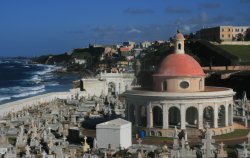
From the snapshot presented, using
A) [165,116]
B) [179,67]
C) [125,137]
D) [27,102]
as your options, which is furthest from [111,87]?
[125,137]

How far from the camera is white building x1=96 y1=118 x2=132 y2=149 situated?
26.3 meters

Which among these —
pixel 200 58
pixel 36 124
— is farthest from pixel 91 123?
pixel 200 58

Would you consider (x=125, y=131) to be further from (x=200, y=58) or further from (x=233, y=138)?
(x=200, y=58)

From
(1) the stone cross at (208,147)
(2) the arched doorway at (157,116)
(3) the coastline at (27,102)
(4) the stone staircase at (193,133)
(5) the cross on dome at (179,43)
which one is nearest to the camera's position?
(1) the stone cross at (208,147)

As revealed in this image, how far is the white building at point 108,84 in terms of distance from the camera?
58.2 meters

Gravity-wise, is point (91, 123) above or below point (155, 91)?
below

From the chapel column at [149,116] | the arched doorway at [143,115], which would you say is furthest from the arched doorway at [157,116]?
the chapel column at [149,116]

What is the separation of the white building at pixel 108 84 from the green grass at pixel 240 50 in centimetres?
2052

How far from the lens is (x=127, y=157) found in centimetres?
2369

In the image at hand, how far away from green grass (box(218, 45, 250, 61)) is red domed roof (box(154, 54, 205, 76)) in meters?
43.0

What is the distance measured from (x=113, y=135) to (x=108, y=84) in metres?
35.3

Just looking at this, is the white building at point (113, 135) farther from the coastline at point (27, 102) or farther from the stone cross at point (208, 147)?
the coastline at point (27, 102)

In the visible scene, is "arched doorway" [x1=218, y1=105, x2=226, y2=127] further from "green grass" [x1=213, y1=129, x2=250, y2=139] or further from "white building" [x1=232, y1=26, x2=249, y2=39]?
"white building" [x1=232, y1=26, x2=249, y2=39]

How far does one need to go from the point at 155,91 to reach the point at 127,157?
889cm
